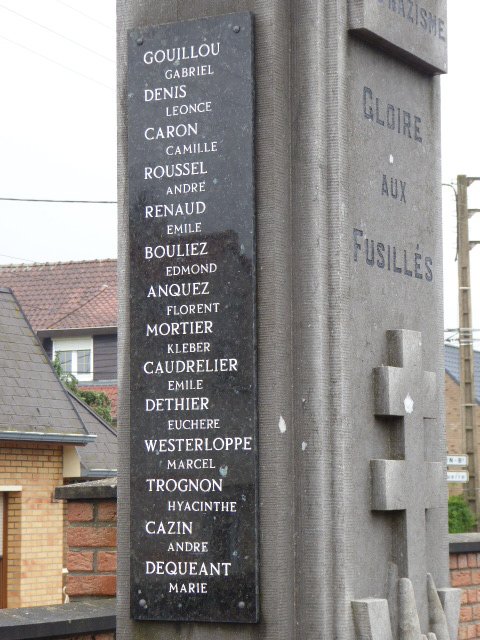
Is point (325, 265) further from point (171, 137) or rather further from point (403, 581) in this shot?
point (403, 581)

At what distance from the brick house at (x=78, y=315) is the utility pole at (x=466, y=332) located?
Result: 32.6 ft

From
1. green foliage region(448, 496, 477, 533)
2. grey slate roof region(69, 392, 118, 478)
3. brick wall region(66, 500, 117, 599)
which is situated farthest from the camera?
green foliage region(448, 496, 477, 533)

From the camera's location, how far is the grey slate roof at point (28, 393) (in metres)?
16.4

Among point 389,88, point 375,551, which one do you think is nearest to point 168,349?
point 375,551

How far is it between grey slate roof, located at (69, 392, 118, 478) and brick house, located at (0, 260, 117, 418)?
16.6m

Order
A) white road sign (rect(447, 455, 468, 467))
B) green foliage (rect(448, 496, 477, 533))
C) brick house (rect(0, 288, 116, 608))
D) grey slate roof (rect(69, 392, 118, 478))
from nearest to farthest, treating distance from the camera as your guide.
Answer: brick house (rect(0, 288, 116, 608)) → grey slate roof (rect(69, 392, 118, 478)) → green foliage (rect(448, 496, 477, 533)) → white road sign (rect(447, 455, 468, 467))

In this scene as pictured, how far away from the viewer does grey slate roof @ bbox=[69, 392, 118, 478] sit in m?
19.4

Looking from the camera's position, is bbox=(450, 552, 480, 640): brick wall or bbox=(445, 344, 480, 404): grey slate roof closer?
bbox=(450, 552, 480, 640): brick wall

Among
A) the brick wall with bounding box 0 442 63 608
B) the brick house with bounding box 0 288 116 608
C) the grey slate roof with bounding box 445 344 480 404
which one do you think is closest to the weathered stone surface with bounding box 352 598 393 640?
the brick house with bounding box 0 288 116 608

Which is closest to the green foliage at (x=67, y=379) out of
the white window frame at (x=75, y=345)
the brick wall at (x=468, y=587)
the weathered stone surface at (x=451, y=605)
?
the white window frame at (x=75, y=345)

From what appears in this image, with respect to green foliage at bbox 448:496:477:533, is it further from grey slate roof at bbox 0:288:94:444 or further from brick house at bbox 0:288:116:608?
grey slate roof at bbox 0:288:94:444

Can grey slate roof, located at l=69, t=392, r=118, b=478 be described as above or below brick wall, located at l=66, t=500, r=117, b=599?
above

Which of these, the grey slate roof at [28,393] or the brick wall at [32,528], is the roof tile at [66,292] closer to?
the grey slate roof at [28,393]

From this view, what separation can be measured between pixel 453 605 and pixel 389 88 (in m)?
2.05
